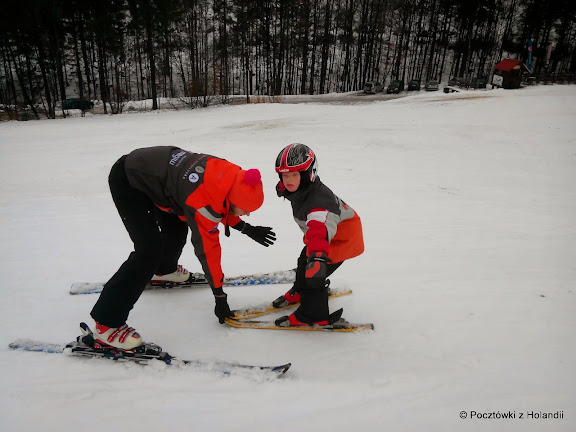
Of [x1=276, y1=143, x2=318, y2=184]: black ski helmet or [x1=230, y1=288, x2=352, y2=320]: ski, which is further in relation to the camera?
[x1=230, y1=288, x2=352, y2=320]: ski

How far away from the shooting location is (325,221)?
98.2 inches

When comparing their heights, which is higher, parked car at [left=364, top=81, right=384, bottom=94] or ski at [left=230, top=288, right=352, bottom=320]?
parked car at [left=364, top=81, right=384, bottom=94]

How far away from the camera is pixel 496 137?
10.8 metres

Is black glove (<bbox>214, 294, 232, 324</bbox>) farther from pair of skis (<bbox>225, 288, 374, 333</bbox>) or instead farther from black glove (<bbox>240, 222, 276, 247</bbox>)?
black glove (<bbox>240, 222, 276, 247</bbox>)

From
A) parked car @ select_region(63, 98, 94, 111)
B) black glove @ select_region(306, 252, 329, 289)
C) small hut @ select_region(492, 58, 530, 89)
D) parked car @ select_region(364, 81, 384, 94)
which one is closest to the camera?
black glove @ select_region(306, 252, 329, 289)

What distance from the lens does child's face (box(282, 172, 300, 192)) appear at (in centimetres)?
258

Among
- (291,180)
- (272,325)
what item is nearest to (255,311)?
(272,325)

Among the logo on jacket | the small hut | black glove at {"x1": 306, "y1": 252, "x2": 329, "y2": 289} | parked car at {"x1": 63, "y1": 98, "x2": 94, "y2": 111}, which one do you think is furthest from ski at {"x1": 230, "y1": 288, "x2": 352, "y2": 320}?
the small hut

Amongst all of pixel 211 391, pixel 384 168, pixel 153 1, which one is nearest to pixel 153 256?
pixel 211 391

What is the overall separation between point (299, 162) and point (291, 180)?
147mm

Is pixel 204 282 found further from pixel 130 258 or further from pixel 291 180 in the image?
pixel 291 180

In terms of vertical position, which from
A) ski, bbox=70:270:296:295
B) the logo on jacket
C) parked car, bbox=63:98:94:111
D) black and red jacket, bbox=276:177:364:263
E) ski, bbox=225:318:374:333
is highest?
the logo on jacket

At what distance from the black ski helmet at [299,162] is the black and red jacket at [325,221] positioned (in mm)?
97

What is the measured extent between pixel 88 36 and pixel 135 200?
115 feet
